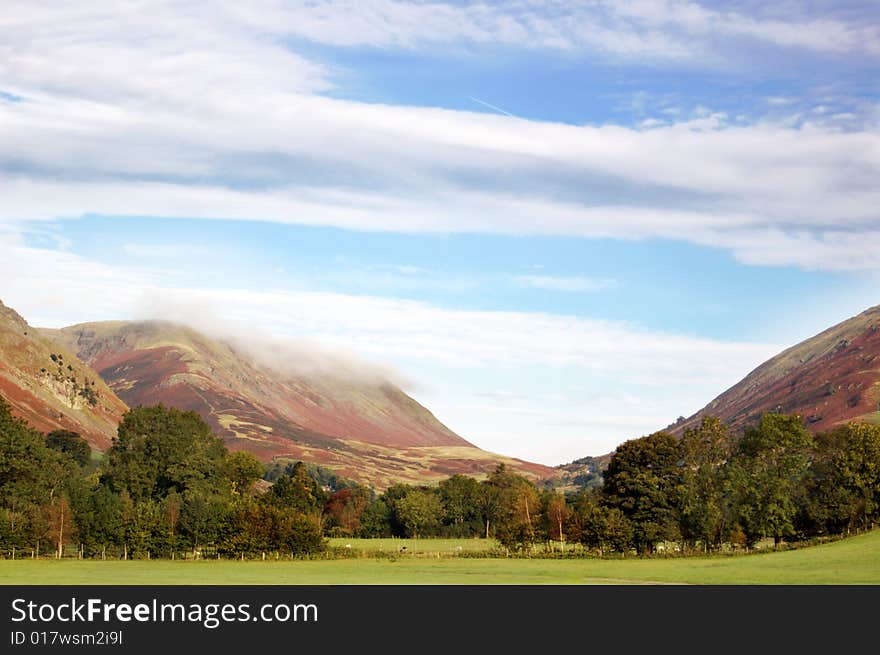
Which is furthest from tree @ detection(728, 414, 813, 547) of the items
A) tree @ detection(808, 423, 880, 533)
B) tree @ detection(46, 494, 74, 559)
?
tree @ detection(46, 494, 74, 559)

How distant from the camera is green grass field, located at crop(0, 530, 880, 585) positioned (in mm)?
90250

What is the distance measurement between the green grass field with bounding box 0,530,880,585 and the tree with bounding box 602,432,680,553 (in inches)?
475

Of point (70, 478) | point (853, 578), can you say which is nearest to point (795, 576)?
point (853, 578)

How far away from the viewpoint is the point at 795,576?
88875 millimetres

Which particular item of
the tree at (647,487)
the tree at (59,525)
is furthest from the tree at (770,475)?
the tree at (59,525)

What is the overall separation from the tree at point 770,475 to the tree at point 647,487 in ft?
30.1

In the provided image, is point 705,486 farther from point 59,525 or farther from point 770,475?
point 59,525

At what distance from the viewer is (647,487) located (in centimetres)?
14650

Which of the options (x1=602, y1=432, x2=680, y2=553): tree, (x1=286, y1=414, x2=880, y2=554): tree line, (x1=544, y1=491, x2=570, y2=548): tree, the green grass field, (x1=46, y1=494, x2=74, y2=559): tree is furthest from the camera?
(x1=544, y1=491, x2=570, y2=548): tree

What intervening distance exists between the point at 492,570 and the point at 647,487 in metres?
41.6

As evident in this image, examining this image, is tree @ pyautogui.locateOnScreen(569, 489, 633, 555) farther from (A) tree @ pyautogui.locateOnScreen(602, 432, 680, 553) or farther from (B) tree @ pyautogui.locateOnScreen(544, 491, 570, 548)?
(B) tree @ pyautogui.locateOnScreen(544, 491, 570, 548)
